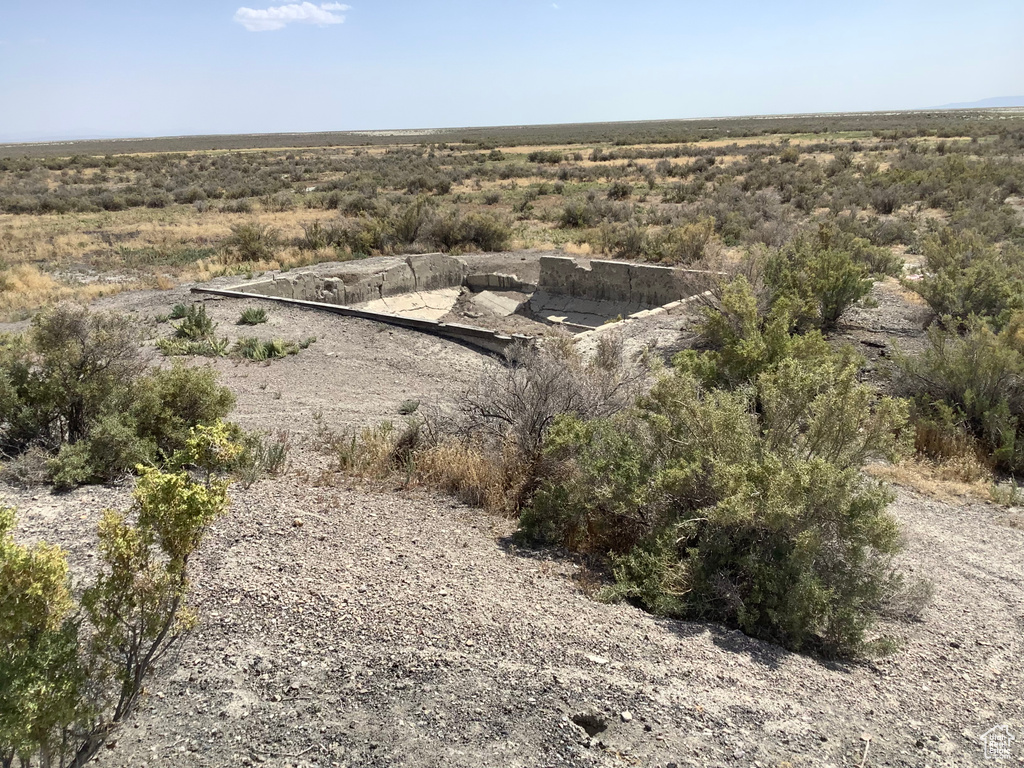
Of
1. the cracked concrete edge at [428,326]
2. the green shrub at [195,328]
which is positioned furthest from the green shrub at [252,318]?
the cracked concrete edge at [428,326]

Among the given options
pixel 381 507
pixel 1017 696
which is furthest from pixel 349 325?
pixel 1017 696

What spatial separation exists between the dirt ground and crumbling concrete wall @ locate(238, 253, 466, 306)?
1108 centimetres

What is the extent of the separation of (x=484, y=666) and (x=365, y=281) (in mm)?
14282

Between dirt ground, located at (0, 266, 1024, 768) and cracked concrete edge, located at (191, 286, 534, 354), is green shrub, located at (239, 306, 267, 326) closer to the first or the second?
cracked concrete edge, located at (191, 286, 534, 354)

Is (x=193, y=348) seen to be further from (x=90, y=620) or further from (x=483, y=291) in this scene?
(x=90, y=620)

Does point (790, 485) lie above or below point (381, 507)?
above

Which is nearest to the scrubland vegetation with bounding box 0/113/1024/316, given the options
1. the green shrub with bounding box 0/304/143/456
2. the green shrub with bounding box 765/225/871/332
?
the green shrub with bounding box 765/225/871/332

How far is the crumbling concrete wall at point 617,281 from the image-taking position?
48.5ft

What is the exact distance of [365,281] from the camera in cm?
1695

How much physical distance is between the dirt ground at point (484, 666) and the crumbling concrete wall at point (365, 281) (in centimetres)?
1108

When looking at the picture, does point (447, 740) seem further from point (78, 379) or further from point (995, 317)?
point (995, 317)

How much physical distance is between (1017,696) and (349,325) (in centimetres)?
1229

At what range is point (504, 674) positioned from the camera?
3.67 m

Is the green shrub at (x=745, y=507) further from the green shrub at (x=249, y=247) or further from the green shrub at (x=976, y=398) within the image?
the green shrub at (x=249, y=247)
